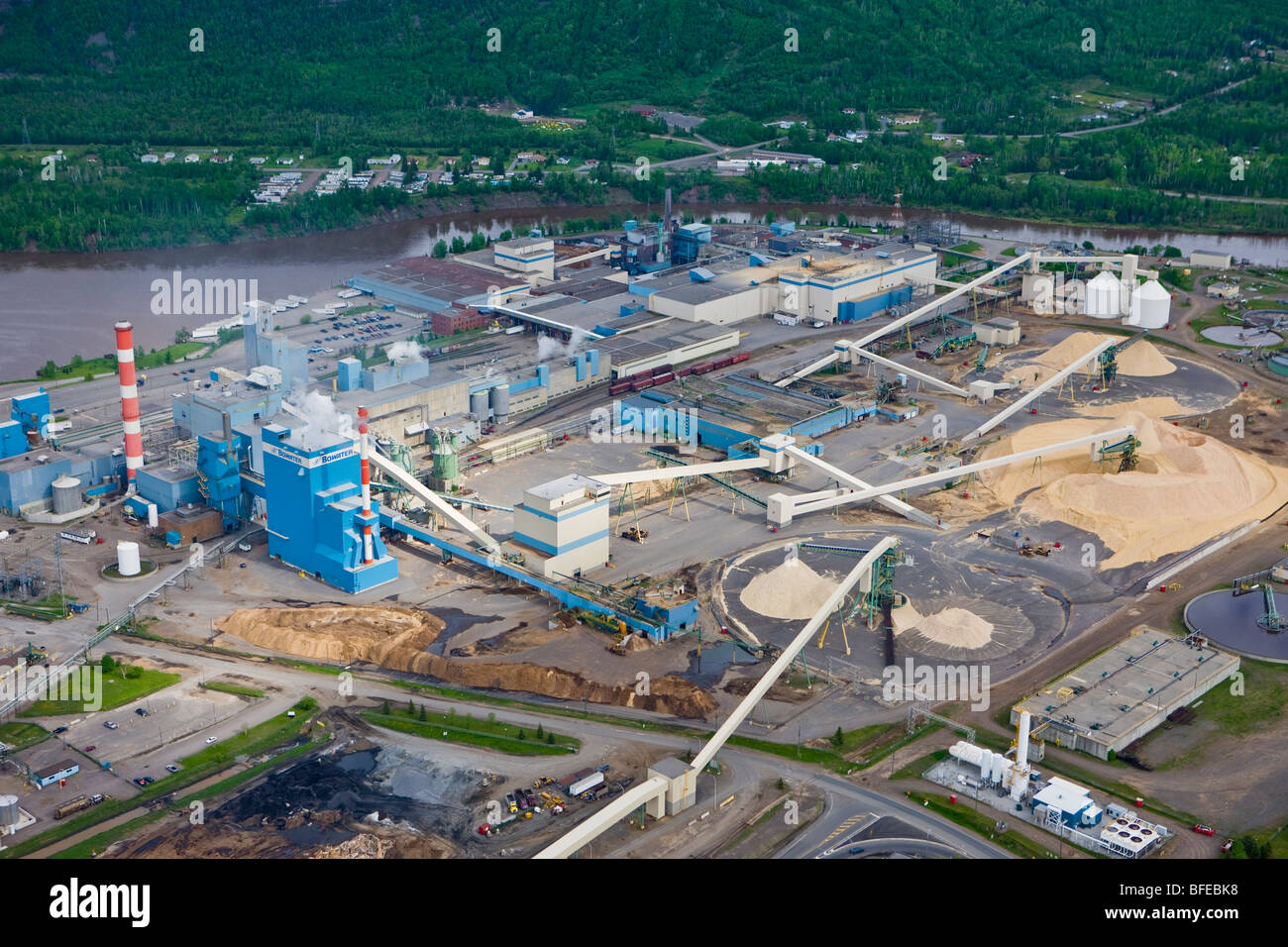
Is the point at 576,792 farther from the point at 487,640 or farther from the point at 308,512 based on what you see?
the point at 308,512

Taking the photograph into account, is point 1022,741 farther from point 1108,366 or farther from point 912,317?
point 912,317

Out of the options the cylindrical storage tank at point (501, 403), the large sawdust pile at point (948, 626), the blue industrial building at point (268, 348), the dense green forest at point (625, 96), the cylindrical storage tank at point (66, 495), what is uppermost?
the dense green forest at point (625, 96)

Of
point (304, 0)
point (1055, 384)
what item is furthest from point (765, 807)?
point (304, 0)

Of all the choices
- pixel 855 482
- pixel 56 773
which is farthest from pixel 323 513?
pixel 855 482

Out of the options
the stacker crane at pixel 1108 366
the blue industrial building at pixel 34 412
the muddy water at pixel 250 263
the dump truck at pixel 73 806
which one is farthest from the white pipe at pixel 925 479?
the muddy water at pixel 250 263

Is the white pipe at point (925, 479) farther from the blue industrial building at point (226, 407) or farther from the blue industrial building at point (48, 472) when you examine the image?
the blue industrial building at point (48, 472)
